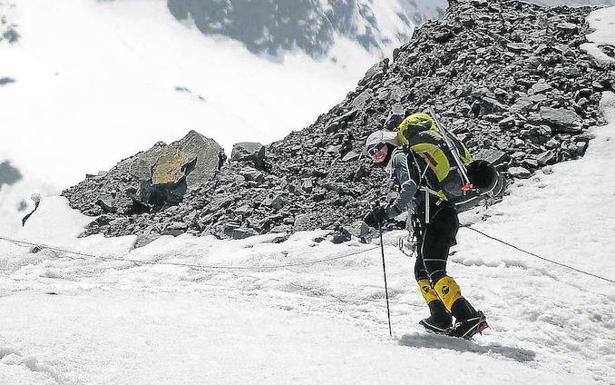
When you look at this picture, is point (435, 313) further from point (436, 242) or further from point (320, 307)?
point (320, 307)

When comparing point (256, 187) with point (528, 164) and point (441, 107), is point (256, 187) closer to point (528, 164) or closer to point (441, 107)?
point (441, 107)

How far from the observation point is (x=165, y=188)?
21047 mm

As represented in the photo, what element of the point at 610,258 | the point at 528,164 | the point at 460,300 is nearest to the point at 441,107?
the point at 528,164

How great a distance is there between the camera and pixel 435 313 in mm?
7723

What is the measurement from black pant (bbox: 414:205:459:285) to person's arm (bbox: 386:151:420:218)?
44 cm

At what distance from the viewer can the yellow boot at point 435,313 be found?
7672 millimetres

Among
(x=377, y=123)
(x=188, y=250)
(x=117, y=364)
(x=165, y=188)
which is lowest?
(x=117, y=364)

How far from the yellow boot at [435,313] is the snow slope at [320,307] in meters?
0.18

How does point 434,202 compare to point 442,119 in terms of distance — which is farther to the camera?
point 442,119

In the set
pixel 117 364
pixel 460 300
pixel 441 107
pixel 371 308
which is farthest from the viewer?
pixel 441 107

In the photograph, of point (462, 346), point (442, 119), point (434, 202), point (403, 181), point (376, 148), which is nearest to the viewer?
point (462, 346)

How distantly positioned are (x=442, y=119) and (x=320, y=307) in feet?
33.2

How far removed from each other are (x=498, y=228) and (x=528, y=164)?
340cm

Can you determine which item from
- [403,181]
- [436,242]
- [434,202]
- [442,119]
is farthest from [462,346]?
[442,119]
